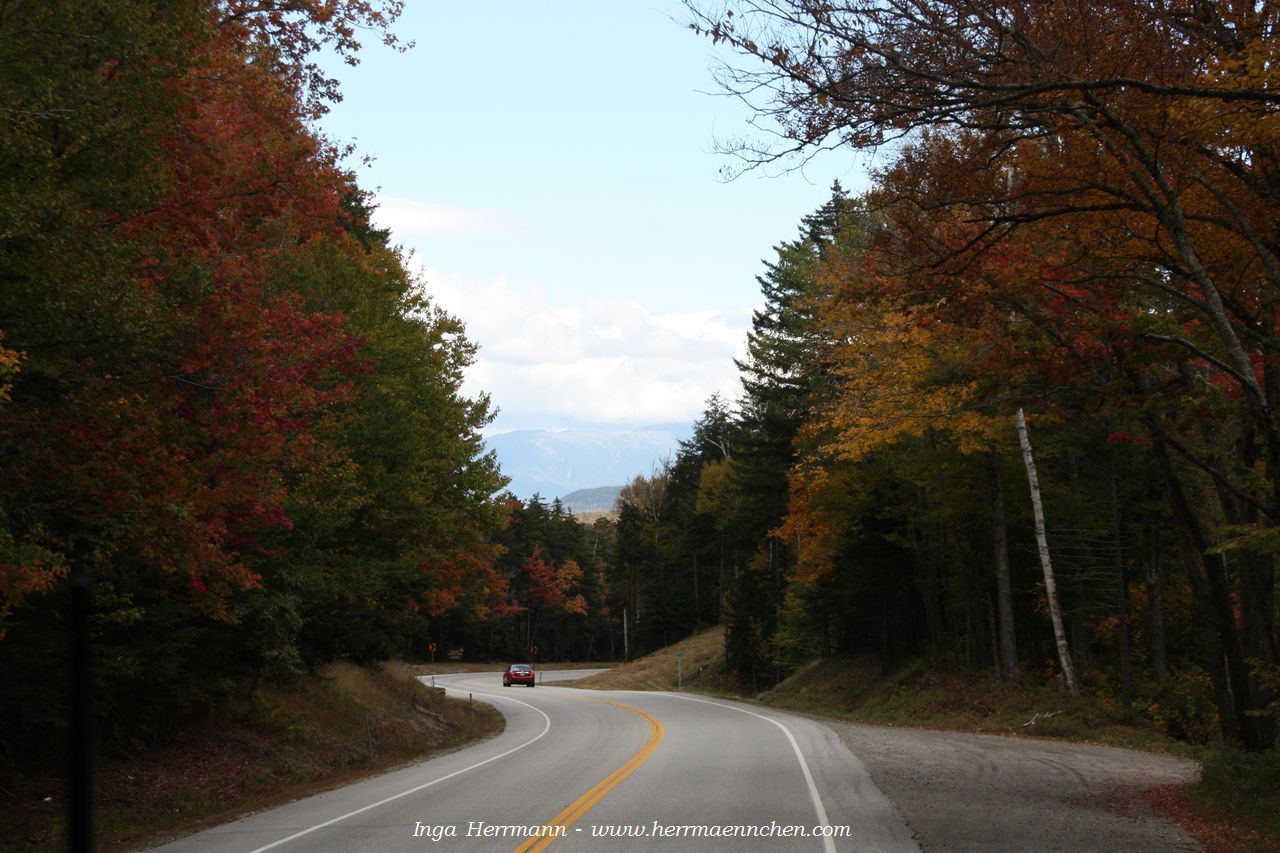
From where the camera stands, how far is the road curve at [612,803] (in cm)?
994

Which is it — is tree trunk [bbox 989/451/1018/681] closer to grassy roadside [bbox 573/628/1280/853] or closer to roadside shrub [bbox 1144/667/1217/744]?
grassy roadside [bbox 573/628/1280/853]

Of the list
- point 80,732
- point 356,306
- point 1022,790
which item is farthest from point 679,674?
point 80,732

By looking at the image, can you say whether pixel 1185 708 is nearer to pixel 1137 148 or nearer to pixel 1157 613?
pixel 1157 613

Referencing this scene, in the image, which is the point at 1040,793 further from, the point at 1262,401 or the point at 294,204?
the point at 294,204

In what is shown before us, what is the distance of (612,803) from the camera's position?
12.2 meters

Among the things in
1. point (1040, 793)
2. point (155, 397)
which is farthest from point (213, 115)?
point (1040, 793)

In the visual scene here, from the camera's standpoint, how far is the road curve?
9.94 meters

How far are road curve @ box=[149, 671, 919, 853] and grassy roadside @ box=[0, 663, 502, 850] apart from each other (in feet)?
4.02

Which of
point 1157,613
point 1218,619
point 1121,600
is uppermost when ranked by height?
point 1218,619

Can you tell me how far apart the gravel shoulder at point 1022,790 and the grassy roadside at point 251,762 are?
915 cm

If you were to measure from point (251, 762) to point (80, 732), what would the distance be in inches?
587

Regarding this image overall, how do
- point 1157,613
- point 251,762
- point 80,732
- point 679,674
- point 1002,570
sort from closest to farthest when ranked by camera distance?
point 80,732 < point 251,762 < point 1157,613 < point 1002,570 < point 679,674

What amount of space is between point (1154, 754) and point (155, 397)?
18.4 m

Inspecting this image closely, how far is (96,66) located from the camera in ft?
31.4
